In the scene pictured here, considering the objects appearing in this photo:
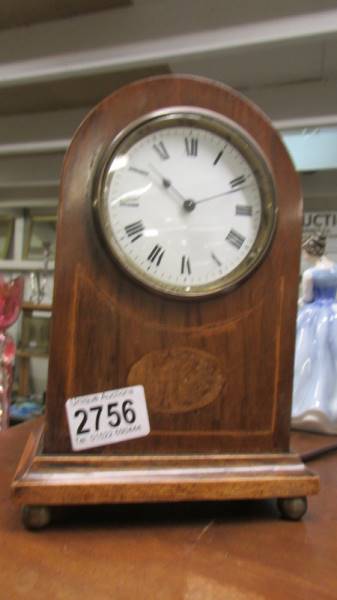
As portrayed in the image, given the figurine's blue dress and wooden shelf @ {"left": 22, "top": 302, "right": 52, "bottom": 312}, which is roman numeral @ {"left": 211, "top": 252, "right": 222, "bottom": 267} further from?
wooden shelf @ {"left": 22, "top": 302, "right": 52, "bottom": 312}

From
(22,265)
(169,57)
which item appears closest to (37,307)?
(22,265)

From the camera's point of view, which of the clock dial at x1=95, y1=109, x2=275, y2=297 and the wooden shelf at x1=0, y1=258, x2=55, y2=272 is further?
the wooden shelf at x1=0, y1=258, x2=55, y2=272

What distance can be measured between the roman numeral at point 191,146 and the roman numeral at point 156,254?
0.11m

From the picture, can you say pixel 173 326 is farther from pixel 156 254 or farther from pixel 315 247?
pixel 315 247

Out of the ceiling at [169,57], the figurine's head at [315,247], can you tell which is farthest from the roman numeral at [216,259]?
the ceiling at [169,57]

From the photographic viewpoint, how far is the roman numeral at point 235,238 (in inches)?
19.4

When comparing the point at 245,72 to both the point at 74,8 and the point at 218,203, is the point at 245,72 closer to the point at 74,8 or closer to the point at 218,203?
the point at 74,8

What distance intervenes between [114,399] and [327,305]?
1.60ft

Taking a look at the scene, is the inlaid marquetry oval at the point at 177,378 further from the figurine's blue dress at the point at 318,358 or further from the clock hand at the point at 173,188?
the figurine's blue dress at the point at 318,358

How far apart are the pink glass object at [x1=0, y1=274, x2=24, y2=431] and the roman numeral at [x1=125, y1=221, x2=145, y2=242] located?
1.52 ft

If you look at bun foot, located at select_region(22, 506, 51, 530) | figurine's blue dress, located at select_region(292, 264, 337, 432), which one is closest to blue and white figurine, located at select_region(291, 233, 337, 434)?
figurine's blue dress, located at select_region(292, 264, 337, 432)

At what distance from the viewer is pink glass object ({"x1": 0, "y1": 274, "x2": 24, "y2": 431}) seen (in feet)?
2.76

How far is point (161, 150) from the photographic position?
0.49 metres

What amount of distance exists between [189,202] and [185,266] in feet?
0.24
